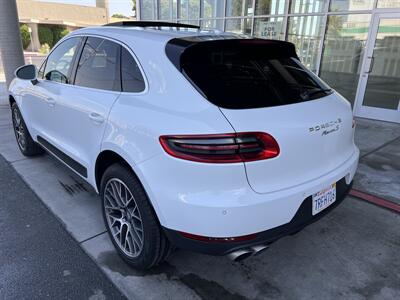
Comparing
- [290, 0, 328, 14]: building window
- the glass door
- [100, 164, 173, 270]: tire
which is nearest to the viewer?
[100, 164, 173, 270]: tire

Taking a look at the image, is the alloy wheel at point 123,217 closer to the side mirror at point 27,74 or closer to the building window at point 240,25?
the side mirror at point 27,74

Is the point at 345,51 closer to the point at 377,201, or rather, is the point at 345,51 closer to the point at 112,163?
the point at 377,201

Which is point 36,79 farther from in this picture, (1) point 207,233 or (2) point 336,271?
(2) point 336,271

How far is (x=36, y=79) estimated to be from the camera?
3.81 m

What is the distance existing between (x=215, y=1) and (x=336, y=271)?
988 cm

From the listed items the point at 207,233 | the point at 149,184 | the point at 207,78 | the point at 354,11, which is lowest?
the point at 207,233

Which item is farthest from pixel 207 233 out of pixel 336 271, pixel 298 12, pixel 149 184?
pixel 298 12

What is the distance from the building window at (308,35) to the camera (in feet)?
25.9

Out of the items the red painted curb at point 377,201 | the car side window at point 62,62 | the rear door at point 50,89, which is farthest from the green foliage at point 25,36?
the red painted curb at point 377,201

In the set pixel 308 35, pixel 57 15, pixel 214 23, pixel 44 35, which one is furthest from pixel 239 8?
pixel 57 15

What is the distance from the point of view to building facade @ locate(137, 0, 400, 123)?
6762 millimetres

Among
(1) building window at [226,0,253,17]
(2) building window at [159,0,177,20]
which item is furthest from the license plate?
(2) building window at [159,0,177,20]

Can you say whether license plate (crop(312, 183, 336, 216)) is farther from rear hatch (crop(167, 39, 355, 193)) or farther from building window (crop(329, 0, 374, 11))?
building window (crop(329, 0, 374, 11))

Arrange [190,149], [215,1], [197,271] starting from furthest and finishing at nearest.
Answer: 1. [215,1]
2. [197,271]
3. [190,149]
